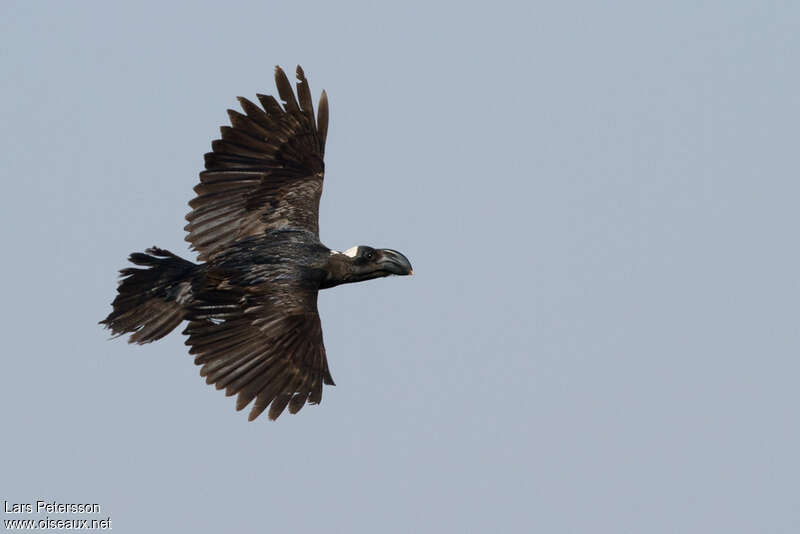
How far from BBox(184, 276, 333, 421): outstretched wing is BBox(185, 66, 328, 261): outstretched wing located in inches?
50.8

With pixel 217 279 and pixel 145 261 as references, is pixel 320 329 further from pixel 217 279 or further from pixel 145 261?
pixel 145 261

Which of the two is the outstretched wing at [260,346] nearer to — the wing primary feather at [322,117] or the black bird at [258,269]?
the black bird at [258,269]

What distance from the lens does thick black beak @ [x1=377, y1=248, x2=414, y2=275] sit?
51.0 feet

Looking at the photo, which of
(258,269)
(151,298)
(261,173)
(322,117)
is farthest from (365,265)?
(151,298)

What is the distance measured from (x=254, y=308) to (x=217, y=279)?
653 mm

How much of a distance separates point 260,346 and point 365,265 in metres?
2.20

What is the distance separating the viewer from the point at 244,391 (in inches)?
536

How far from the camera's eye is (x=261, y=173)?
15.4 metres

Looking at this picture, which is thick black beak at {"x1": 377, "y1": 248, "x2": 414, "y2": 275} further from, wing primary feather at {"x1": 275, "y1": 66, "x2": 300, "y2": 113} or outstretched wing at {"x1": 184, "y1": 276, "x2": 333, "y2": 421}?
wing primary feather at {"x1": 275, "y1": 66, "x2": 300, "y2": 113}

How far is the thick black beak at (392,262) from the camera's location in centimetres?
1555

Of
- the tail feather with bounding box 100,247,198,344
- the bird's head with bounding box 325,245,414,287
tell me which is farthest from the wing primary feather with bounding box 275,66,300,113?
the tail feather with bounding box 100,247,198,344

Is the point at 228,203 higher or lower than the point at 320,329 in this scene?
higher

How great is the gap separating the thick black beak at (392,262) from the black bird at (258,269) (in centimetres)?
1

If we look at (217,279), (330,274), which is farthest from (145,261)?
(330,274)
